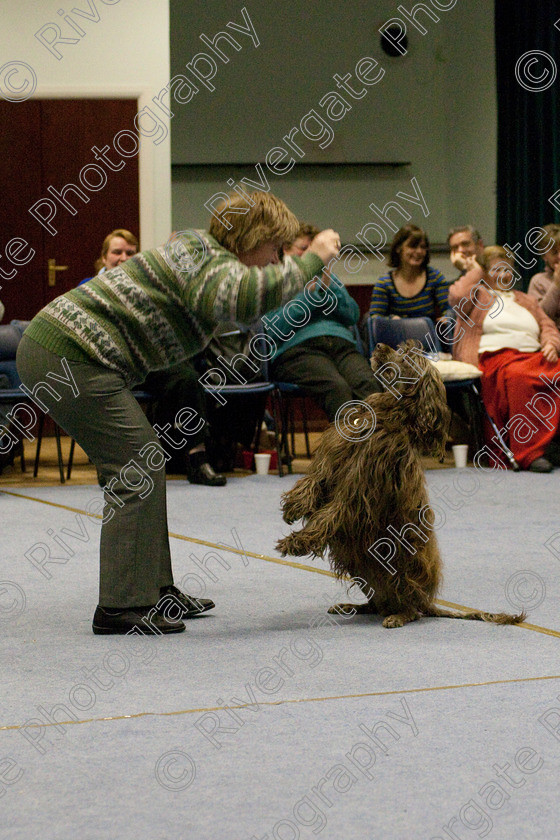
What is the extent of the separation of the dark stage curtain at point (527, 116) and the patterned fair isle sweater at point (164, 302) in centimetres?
553

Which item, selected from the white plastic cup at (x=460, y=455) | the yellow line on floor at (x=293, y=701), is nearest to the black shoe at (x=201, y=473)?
the white plastic cup at (x=460, y=455)

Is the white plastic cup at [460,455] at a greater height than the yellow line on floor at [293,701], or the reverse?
the yellow line on floor at [293,701]

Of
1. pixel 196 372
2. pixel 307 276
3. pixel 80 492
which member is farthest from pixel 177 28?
pixel 307 276

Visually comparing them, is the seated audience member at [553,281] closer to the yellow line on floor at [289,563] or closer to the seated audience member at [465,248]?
the seated audience member at [465,248]

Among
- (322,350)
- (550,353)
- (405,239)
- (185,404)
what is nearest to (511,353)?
(550,353)

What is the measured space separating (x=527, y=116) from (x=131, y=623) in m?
6.59

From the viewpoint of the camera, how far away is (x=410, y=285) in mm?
6297

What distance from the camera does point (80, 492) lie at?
5156mm

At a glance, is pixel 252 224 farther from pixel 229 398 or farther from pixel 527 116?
pixel 527 116

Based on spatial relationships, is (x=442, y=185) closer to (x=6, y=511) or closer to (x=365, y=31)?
(x=365, y=31)

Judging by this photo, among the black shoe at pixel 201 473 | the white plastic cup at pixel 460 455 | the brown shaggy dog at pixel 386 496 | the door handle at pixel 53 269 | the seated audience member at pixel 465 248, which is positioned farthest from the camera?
the door handle at pixel 53 269

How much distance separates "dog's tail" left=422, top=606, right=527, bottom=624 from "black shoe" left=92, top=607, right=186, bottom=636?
669 millimetres

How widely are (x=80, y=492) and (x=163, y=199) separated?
2.90 metres

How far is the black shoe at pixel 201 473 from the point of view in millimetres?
5309
